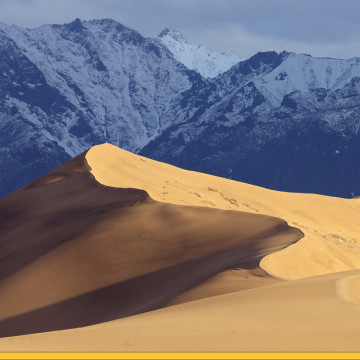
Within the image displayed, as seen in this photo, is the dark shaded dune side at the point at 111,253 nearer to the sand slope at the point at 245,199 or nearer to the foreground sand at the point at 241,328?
the sand slope at the point at 245,199

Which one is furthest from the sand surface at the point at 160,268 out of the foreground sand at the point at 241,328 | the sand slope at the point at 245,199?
the sand slope at the point at 245,199

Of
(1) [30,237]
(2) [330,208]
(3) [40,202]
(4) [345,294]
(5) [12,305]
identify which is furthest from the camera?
(2) [330,208]

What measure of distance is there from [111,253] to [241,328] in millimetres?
18483

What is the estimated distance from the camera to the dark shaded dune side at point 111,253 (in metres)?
28.5

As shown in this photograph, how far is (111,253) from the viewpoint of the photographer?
34.0m

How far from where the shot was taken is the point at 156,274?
30594 millimetres

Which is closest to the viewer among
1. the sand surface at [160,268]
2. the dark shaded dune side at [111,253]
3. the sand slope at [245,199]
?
the sand surface at [160,268]

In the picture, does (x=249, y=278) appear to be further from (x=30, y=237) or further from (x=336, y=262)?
(x=30, y=237)

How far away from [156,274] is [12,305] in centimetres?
444

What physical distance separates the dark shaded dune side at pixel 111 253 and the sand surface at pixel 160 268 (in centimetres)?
7

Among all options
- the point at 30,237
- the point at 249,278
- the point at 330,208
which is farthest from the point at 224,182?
the point at 249,278

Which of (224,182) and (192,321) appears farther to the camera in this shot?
(224,182)

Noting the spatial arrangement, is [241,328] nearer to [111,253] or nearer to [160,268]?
[160,268]

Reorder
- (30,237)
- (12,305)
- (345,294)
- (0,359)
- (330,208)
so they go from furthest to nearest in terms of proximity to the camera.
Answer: (330,208) → (30,237) → (12,305) → (345,294) → (0,359)
